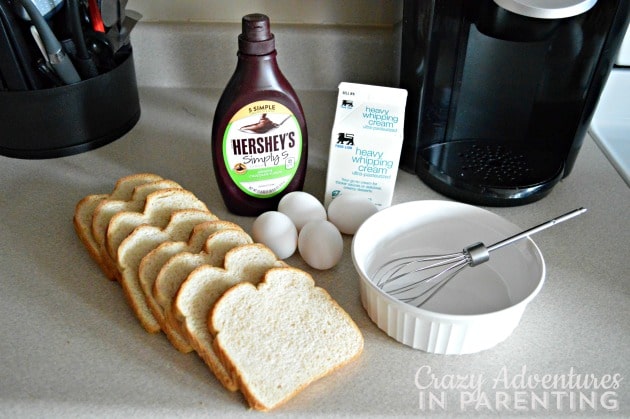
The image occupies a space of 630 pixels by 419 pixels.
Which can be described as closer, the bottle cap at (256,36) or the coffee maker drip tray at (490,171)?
the bottle cap at (256,36)

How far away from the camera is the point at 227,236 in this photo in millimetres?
721

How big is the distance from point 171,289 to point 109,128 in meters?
0.44

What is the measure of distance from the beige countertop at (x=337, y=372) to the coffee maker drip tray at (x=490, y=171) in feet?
0.09

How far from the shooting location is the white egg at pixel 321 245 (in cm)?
73

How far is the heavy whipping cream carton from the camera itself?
30.8 inches

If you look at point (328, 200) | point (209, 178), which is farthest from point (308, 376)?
point (209, 178)

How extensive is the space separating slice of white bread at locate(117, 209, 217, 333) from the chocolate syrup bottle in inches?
2.8

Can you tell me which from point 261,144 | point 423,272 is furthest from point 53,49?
point 423,272

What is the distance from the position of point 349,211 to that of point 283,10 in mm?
500

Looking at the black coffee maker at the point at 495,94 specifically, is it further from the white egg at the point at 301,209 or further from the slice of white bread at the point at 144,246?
the slice of white bread at the point at 144,246

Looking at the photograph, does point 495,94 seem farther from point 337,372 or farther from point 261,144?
point 337,372

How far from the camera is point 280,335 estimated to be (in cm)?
62

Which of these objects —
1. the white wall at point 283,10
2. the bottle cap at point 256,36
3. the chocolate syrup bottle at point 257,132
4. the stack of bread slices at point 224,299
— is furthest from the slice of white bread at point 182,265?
the white wall at point 283,10

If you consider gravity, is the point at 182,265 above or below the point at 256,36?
below
